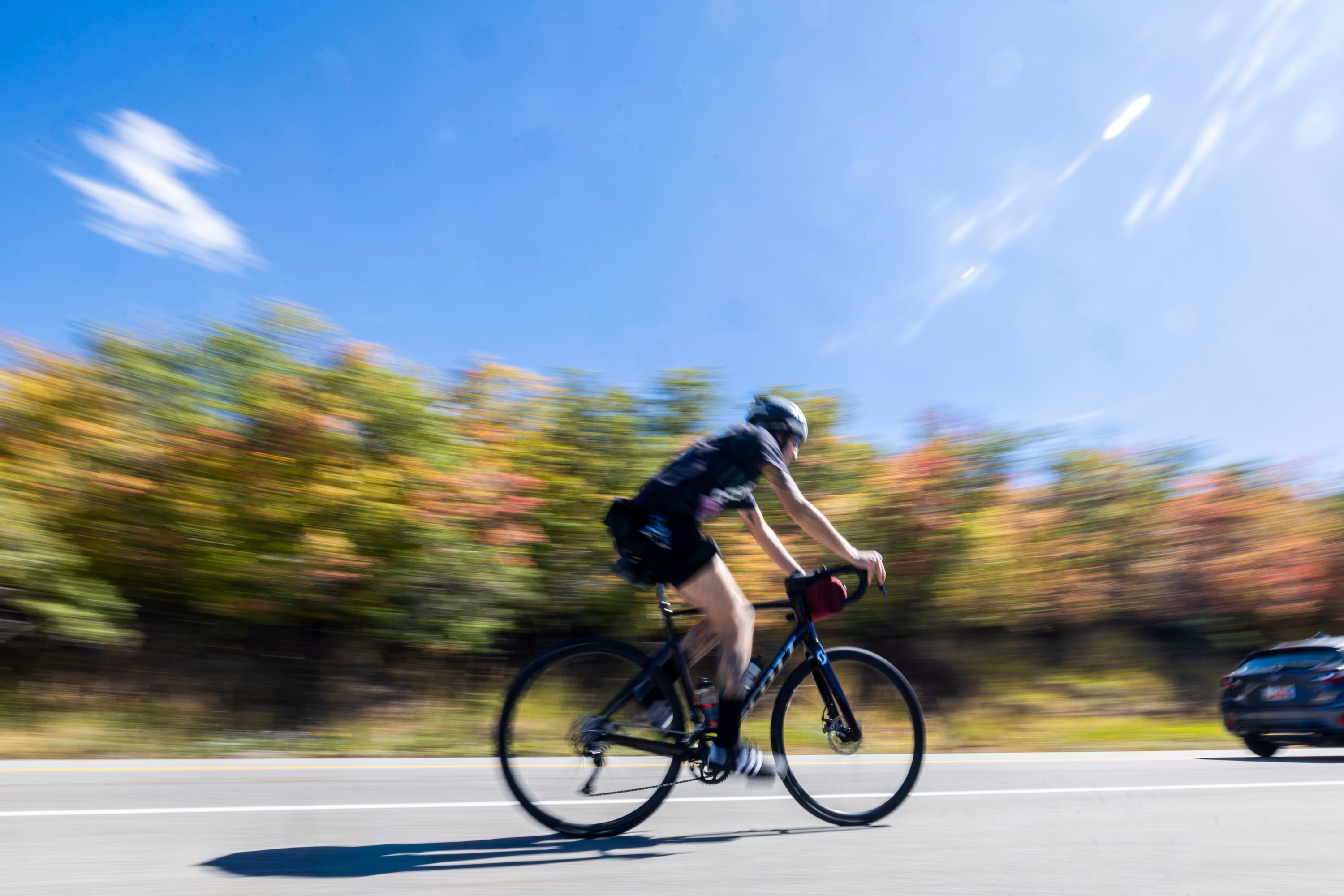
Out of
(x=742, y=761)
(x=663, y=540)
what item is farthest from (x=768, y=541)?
(x=742, y=761)

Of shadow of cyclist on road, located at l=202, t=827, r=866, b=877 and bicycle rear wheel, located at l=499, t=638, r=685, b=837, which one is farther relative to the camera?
bicycle rear wheel, located at l=499, t=638, r=685, b=837

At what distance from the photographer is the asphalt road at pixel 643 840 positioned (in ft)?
11.0

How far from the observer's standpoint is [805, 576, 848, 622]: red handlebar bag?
14.0 ft

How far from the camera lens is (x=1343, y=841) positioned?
13.7ft

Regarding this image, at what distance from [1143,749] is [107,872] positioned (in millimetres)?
8691

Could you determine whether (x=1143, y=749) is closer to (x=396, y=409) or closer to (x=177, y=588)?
(x=396, y=409)

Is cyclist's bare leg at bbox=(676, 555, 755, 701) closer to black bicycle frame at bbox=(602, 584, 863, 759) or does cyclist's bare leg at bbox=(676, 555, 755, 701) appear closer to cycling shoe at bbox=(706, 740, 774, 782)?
black bicycle frame at bbox=(602, 584, 863, 759)

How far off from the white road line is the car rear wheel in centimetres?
213

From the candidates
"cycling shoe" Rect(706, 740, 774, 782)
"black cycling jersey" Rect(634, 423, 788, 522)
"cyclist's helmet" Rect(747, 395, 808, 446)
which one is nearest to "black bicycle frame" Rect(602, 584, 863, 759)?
"cycling shoe" Rect(706, 740, 774, 782)

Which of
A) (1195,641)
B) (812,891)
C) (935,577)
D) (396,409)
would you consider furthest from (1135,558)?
(812,891)

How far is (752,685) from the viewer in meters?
4.19

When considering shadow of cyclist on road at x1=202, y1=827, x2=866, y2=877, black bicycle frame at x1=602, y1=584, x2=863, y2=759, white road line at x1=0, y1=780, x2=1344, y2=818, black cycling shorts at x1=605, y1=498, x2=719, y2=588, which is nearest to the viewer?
shadow of cyclist on road at x1=202, y1=827, x2=866, y2=877

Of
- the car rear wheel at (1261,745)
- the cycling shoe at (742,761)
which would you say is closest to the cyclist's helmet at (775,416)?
the cycling shoe at (742,761)

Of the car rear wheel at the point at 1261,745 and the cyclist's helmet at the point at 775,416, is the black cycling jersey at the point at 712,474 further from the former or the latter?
the car rear wheel at the point at 1261,745
